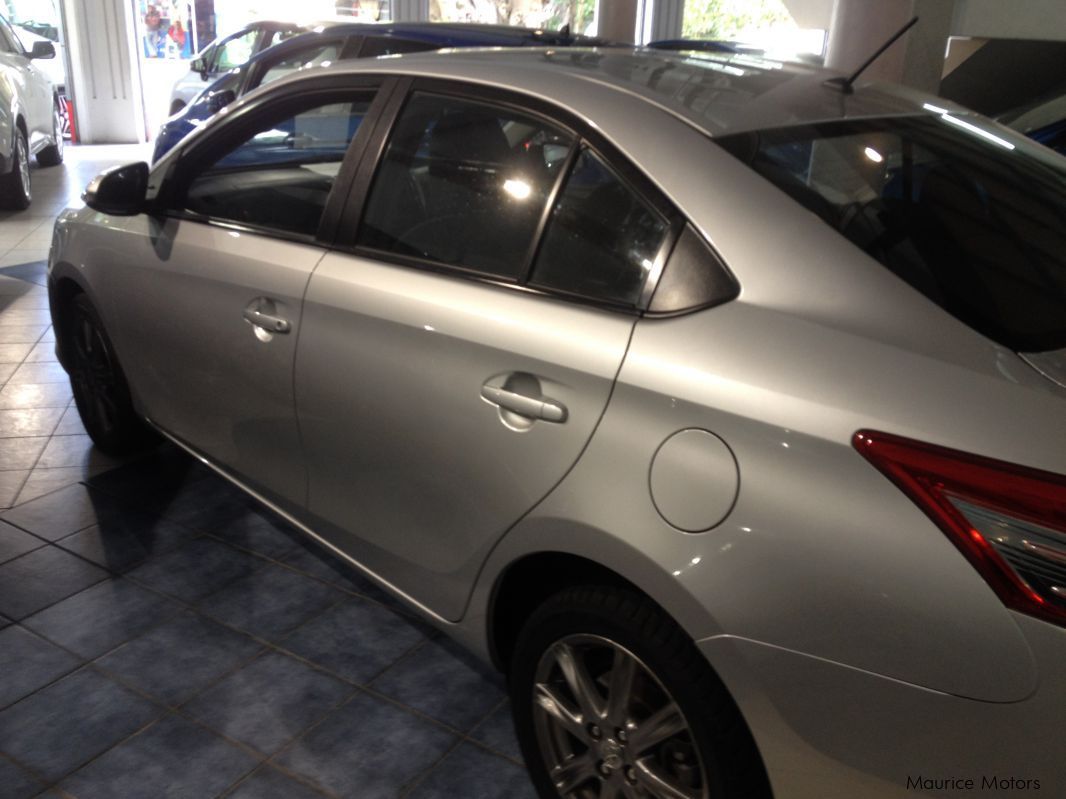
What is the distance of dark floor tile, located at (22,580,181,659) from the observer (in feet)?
8.93

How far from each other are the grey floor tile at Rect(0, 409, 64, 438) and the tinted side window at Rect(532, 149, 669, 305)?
9.71 ft

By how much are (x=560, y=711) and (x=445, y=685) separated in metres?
0.71


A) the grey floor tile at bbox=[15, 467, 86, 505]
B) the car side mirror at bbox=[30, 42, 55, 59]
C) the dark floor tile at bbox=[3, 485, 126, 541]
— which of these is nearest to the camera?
the dark floor tile at bbox=[3, 485, 126, 541]

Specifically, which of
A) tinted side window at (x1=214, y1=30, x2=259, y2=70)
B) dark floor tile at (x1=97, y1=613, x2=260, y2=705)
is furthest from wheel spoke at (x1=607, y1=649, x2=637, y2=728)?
tinted side window at (x1=214, y1=30, x2=259, y2=70)

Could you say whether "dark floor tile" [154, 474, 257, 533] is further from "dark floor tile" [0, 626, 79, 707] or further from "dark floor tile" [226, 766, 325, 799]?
"dark floor tile" [226, 766, 325, 799]

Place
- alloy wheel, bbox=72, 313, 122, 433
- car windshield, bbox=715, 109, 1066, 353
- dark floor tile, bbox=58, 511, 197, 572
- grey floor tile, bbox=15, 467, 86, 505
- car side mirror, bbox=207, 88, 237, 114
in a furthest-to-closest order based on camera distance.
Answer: car side mirror, bbox=207, 88, 237, 114 → grey floor tile, bbox=15, 467, 86, 505 → alloy wheel, bbox=72, 313, 122, 433 → dark floor tile, bbox=58, 511, 197, 572 → car windshield, bbox=715, 109, 1066, 353

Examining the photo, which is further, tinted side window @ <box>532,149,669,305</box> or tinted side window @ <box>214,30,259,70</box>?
tinted side window @ <box>214,30,259,70</box>

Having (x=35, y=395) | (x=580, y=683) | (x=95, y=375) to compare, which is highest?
(x=580, y=683)

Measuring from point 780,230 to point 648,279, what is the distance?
229mm

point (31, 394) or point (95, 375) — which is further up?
point (95, 375)

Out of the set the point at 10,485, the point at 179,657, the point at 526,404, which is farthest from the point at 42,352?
the point at 526,404

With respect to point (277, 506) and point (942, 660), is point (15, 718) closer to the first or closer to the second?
point (277, 506)

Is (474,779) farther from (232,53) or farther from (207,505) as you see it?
(232,53)

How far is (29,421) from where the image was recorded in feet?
13.8
